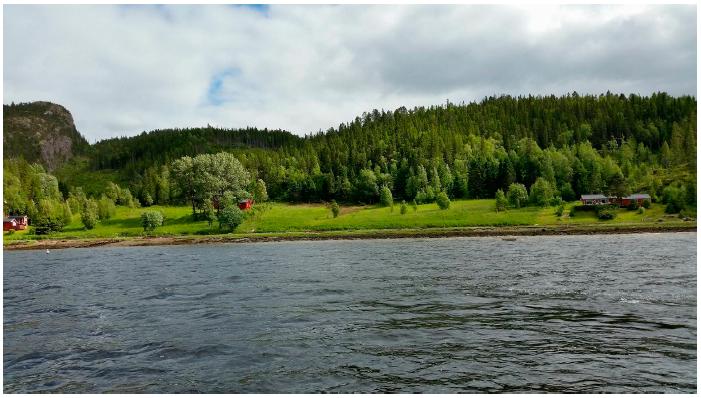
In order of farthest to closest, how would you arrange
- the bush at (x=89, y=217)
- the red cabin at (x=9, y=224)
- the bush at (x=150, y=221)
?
the bush at (x=89, y=217)
the red cabin at (x=9, y=224)
the bush at (x=150, y=221)

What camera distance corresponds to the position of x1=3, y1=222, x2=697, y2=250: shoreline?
106 meters

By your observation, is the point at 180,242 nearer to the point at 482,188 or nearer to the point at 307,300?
the point at 307,300

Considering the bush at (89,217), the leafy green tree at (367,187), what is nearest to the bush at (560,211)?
the leafy green tree at (367,187)

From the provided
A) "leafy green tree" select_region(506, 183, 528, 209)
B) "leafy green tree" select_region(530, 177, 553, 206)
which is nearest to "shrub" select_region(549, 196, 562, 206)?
"leafy green tree" select_region(530, 177, 553, 206)

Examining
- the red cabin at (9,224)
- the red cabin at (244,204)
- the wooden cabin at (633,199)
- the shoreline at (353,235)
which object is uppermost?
the red cabin at (244,204)

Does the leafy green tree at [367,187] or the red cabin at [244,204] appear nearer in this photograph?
the red cabin at [244,204]

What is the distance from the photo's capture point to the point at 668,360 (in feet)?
65.2

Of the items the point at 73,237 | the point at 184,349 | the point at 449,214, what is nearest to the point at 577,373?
the point at 184,349

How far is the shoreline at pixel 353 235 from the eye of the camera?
106125 mm

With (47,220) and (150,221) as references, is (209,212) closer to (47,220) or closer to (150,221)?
(150,221)

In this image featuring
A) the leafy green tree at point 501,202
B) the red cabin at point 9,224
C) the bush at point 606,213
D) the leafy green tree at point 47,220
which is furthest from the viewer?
the red cabin at point 9,224

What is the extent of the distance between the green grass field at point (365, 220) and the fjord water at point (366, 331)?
77160 millimetres

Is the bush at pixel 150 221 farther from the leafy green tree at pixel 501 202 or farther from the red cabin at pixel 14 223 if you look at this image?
the leafy green tree at pixel 501 202

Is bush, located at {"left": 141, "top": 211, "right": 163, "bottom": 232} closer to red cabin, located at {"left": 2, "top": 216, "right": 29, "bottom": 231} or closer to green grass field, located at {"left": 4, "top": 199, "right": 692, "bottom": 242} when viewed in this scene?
green grass field, located at {"left": 4, "top": 199, "right": 692, "bottom": 242}
